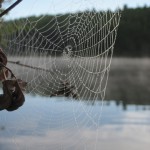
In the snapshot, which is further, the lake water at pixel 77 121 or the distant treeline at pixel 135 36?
the distant treeline at pixel 135 36

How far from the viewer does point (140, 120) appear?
56.1ft

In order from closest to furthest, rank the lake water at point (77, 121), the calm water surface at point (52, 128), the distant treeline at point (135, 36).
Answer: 1. the calm water surface at point (52, 128)
2. the lake water at point (77, 121)
3. the distant treeline at point (135, 36)

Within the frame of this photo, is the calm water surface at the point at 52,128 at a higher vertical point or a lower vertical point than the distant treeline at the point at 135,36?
lower

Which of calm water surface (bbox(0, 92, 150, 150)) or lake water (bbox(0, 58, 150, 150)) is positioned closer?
calm water surface (bbox(0, 92, 150, 150))

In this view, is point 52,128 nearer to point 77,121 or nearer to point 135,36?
point 77,121

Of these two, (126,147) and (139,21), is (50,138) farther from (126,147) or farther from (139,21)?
(139,21)

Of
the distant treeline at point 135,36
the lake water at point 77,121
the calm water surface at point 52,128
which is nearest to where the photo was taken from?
the calm water surface at point 52,128

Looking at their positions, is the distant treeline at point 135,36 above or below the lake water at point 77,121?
above

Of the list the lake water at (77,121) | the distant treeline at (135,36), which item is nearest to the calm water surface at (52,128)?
the lake water at (77,121)

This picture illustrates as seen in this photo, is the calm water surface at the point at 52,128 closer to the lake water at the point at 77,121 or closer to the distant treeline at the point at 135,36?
the lake water at the point at 77,121

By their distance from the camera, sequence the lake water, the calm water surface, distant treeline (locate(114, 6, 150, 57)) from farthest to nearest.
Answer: distant treeline (locate(114, 6, 150, 57)), the lake water, the calm water surface

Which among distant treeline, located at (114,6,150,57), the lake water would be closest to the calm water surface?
the lake water

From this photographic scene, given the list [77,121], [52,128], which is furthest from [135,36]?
[77,121]

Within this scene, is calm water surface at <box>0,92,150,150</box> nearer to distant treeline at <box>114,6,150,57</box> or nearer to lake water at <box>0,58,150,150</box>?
lake water at <box>0,58,150,150</box>
